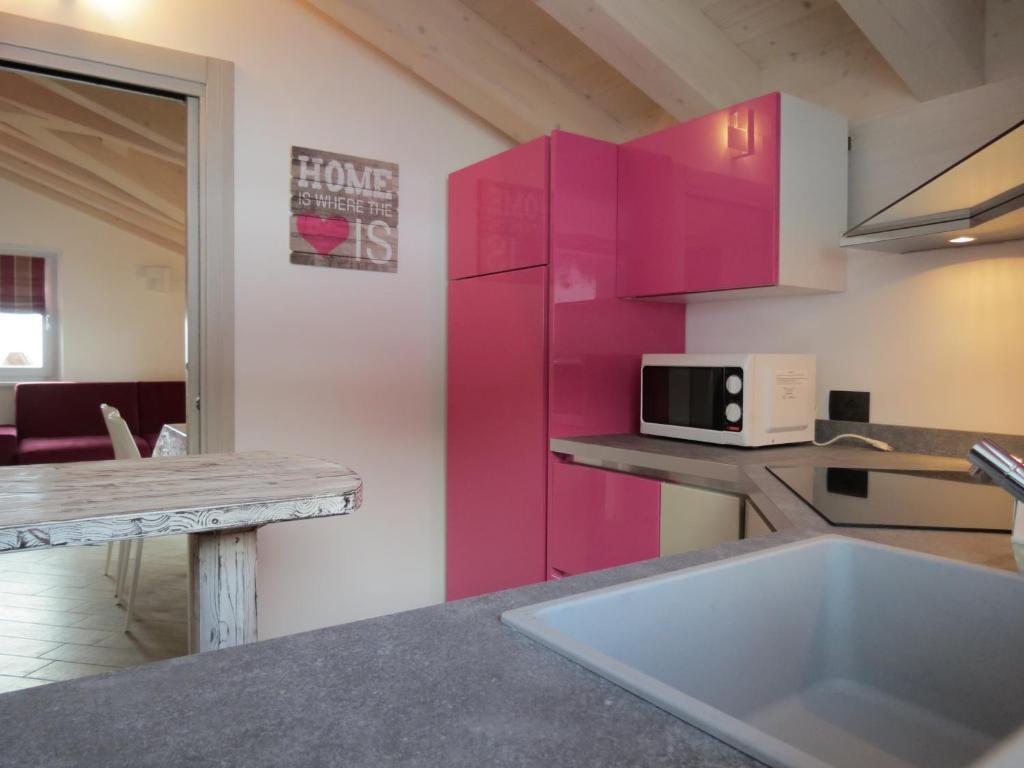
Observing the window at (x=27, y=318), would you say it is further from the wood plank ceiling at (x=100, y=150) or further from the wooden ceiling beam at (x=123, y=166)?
the wooden ceiling beam at (x=123, y=166)

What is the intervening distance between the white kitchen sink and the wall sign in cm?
227

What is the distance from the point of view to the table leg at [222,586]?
4.65 ft

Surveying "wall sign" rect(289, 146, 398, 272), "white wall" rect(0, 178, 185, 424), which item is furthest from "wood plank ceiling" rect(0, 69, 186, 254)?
"wall sign" rect(289, 146, 398, 272)

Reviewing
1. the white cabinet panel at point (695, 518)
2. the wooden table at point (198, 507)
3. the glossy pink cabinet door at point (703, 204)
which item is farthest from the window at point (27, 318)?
the white cabinet panel at point (695, 518)

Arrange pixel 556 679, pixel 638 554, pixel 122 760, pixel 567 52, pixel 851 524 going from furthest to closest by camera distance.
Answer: pixel 567 52 < pixel 638 554 < pixel 851 524 < pixel 556 679 < pixel 122 760

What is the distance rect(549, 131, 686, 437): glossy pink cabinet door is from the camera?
7.88ft

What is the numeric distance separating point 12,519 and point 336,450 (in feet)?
5.58

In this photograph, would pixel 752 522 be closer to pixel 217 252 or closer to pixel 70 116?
pixel 217 252

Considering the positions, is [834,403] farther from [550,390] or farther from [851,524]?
[851,524]

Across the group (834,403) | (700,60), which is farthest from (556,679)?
(700,60)

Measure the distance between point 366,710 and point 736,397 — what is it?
6.01 feet

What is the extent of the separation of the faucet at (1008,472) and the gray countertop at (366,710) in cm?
61

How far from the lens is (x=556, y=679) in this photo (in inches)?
21.2

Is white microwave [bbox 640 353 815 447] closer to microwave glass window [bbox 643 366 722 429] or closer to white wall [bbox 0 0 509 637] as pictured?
microwave glass window [bbox 643 366 722 429]
